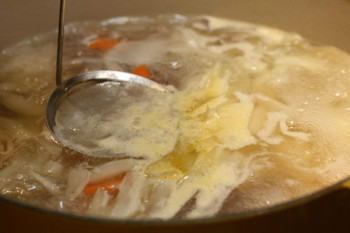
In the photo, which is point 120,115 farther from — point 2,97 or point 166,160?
point 2,97

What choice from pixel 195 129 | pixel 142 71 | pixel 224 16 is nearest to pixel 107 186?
pixel 195 129

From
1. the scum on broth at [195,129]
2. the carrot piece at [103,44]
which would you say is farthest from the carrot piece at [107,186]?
the carrot piece at [103,44]

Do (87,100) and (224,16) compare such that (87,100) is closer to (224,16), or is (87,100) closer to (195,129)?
(195,129)

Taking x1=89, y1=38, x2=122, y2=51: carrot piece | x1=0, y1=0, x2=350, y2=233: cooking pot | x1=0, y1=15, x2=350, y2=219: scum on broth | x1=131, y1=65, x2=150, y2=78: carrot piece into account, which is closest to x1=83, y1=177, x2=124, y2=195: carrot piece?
x1=0, y1=15, x2=350, y2=219: scum on broth

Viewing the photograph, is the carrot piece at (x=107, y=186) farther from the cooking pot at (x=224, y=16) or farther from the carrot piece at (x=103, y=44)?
the carrot piece at (x=103, y=44)

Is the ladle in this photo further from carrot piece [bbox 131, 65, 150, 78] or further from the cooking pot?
the cooking pot

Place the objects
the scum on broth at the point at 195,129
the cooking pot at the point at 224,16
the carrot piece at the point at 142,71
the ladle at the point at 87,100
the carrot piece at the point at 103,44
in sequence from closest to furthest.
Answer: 1. the cooking pot at the point at 224,16
2. the scum on broth at the point at 195,129
3. the ladle at the point at 87,100
4. the carrot piece at the point at 142,71
5. the carrot piece at the point at 103,44

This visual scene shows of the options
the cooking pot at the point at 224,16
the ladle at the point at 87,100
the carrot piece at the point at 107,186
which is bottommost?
the carrot piece at the point at 107,186
